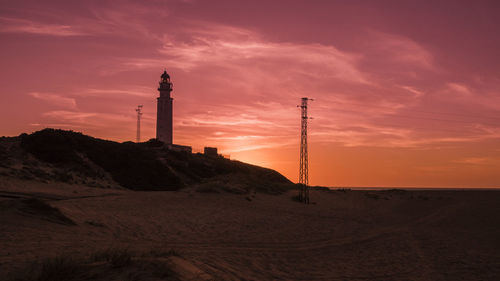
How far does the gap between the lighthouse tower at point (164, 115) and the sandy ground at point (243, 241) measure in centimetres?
4833

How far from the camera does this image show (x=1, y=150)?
41.1 meters

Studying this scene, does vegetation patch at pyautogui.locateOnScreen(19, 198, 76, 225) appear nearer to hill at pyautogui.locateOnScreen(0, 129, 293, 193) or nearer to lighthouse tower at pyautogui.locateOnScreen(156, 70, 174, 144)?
hill at pyautogui.locateOnScreen(0, 129, 293, 193)

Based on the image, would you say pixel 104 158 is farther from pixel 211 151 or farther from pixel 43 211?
pixel 43 211

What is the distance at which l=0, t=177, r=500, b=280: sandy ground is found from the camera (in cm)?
1202

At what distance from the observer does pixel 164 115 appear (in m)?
78.4

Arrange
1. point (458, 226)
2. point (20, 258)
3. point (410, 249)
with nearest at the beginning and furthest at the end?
1. point (20, 258)
2. point (410, 249)
3. point (458, 226)

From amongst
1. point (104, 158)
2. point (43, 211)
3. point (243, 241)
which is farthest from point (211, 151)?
Result: point (43, 211)

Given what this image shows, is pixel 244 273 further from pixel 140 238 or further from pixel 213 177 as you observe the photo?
pixel 213 177

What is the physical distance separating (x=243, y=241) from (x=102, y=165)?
3632 cm

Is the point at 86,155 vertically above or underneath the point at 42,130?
underneath

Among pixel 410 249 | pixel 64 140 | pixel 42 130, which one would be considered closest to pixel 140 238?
pixel 410 249

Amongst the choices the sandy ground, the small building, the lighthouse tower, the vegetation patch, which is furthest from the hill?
the small building

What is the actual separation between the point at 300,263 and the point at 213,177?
44334mm

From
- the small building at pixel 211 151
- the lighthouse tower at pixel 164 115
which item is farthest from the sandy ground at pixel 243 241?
the small building at pixel 211 151
